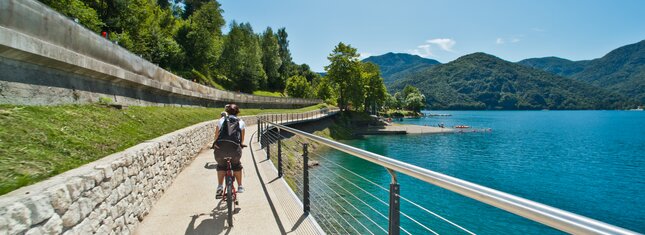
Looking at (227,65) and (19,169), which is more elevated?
(227,65)

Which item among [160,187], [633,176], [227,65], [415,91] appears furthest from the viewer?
[415,91]

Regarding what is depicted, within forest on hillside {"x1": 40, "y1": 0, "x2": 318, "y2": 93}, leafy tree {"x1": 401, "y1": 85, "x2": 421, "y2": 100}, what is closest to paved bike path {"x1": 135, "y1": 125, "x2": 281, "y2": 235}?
forest on hillside {"x1": 40, "y1": 0, "x2": 318, "y2": 93}

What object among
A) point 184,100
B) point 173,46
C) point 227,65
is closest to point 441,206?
point 184,100

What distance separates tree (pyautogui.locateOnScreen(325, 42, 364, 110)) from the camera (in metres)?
61.6

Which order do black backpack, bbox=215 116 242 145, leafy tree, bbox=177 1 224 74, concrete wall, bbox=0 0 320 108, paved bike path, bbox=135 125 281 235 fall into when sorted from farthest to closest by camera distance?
leafy tree, bbox=177 1 224 74 → concrete wall, bbox=0 0 320 108 → black backpack, bbox=215 116 242 145 → paved bike path, bbox=135 125 281 235

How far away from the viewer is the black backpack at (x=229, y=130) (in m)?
5.38

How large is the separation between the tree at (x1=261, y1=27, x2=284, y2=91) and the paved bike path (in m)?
66.2

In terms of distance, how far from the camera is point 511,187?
82.0ft

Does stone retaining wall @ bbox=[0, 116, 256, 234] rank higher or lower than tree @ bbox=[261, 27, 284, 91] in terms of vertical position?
lower

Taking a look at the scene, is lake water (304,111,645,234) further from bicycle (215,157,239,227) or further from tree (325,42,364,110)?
tree (325,42,364,110)

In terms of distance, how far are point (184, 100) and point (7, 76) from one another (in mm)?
12084

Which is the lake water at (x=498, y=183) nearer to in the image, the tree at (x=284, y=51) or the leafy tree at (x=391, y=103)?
the tree at (x=284, y=51)

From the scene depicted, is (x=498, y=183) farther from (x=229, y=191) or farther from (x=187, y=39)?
(x=187, y=39)

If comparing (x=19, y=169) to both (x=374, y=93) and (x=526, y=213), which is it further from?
(x=374, y=93)
